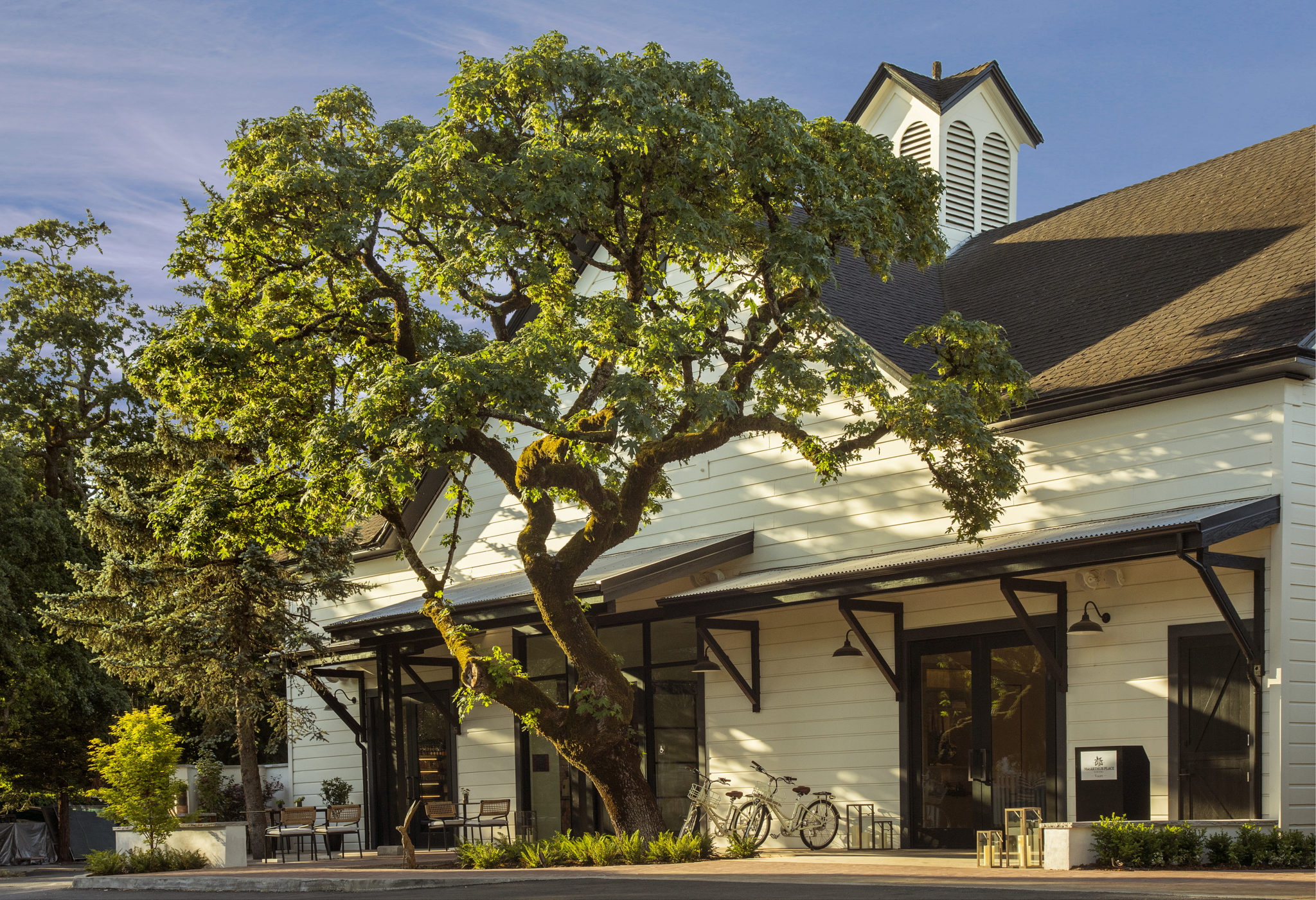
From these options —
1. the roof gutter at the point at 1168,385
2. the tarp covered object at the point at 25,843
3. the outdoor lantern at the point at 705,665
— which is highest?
the roof gutter at the point at 1168,385

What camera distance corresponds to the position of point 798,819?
1500 cm

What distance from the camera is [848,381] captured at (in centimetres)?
1282

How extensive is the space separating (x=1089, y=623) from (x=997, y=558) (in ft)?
4.38

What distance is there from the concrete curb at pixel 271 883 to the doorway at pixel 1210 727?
6031 millimetres

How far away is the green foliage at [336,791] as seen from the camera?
23188 mm

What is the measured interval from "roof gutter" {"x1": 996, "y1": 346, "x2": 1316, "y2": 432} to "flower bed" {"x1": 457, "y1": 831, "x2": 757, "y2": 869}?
5479 mm

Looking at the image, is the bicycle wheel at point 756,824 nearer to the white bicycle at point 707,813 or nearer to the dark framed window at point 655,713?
the white bicycle at point 707,813

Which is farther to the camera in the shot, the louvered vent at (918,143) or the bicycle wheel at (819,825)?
the louvered vent at (918,143)

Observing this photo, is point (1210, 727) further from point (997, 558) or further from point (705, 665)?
point (705, 665)

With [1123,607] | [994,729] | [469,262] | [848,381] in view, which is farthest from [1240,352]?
[469,262]

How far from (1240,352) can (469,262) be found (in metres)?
7.28

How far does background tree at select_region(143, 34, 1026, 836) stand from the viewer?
12352mm

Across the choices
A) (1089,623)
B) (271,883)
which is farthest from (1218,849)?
(271,883)

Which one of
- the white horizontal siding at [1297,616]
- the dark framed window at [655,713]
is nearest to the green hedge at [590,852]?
the dark framed window at [655,713]
